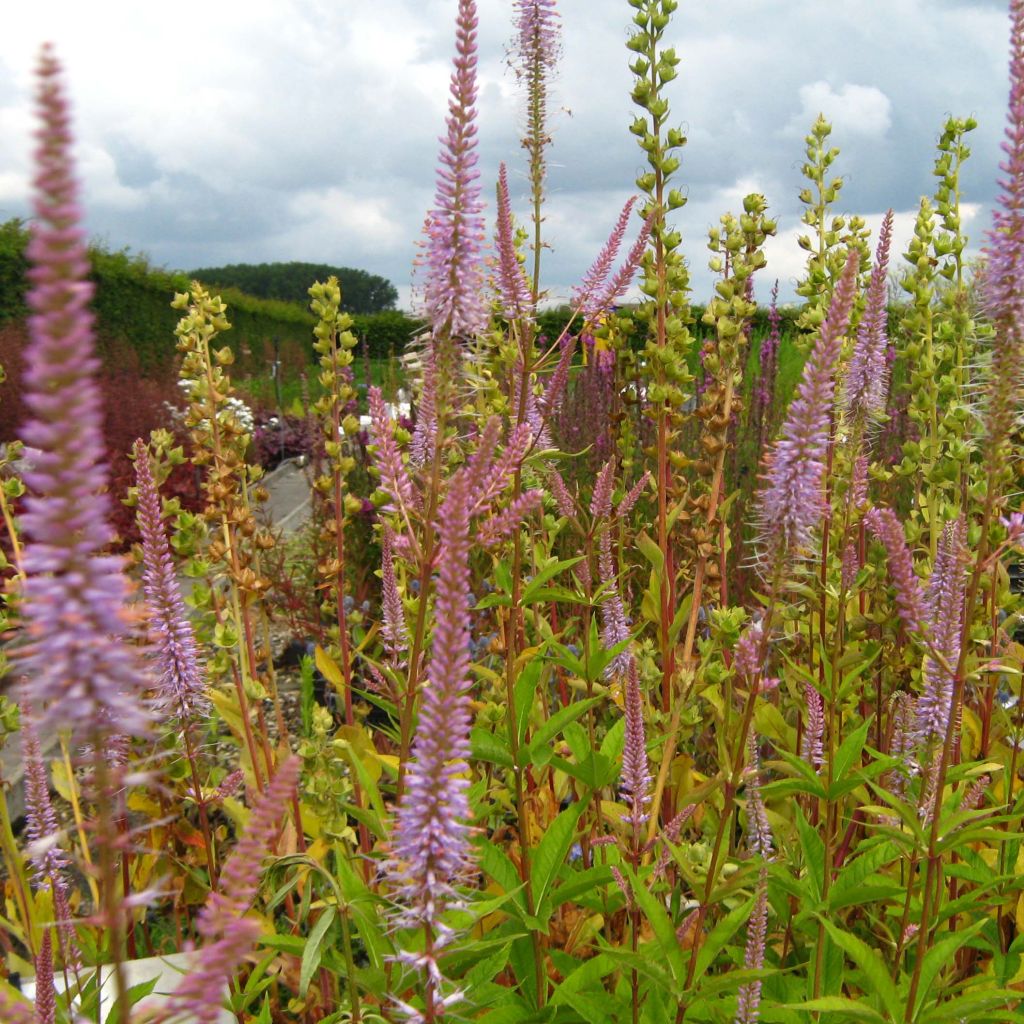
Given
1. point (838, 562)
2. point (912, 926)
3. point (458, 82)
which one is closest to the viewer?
point (458, 82)

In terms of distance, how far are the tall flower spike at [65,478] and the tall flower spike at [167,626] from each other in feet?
2.69

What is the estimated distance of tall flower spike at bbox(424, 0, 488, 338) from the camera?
1.72 meters

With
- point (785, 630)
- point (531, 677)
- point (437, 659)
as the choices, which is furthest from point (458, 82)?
point (785, 630)

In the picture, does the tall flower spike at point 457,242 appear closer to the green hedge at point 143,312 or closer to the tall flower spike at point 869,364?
the tall flower spike at point 869,364

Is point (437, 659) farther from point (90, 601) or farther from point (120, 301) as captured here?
point (120, 301)

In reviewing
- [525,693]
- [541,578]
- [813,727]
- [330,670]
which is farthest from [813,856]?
[330,670]

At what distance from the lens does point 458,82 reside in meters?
1.63

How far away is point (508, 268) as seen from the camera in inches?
94.0

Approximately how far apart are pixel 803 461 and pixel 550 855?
42.0 inches

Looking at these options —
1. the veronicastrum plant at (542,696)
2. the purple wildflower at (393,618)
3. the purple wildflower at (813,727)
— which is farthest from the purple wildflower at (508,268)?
the purple wildflower at (813,727)

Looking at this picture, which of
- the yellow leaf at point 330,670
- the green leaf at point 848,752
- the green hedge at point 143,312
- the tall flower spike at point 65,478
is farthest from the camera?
the green hedge at point 143,312

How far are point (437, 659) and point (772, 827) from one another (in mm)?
2204

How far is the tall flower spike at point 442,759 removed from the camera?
1.06 metres

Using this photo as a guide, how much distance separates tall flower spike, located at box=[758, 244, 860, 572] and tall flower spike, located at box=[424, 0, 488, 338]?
653mm
